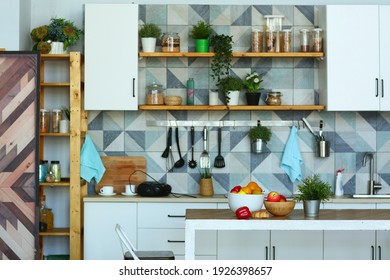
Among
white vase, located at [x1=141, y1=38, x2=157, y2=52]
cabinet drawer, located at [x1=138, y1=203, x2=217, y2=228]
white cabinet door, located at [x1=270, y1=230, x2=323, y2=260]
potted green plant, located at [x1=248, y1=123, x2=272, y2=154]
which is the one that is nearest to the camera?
white cabinet door, located at [x1=270, y1=230, x2=323, y2=260]

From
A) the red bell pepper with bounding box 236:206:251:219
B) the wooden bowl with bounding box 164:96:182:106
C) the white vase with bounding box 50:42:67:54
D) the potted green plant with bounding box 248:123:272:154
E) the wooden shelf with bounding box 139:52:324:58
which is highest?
the white vase with bounding box 50:42:67:54

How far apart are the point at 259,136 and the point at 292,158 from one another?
1.15 feet

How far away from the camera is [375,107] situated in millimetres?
6754

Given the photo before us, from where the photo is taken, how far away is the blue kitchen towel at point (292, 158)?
699 centimetres

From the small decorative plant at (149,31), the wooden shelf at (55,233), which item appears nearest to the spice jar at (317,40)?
the small decorative plant at (149,31)

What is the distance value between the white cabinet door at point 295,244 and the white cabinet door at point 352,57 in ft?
3.72

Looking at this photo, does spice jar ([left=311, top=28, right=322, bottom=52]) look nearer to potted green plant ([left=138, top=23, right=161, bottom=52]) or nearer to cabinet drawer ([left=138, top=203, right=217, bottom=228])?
potted green plant ([left=138, top=23, right=161, bottom=52])

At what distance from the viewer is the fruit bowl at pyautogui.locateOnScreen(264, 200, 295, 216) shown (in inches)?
197

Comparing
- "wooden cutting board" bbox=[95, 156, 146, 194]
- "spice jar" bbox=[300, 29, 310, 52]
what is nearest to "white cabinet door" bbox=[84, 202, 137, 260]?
"wooden cutting board" bbox=[95, 156, 146, 194]

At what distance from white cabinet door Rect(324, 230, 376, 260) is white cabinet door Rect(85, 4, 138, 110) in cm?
197

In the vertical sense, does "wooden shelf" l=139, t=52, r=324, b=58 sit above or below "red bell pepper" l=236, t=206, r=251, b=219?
above

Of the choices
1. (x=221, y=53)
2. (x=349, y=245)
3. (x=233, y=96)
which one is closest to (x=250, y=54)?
(x=221, y=53)

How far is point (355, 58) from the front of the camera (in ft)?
22.2
